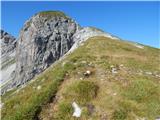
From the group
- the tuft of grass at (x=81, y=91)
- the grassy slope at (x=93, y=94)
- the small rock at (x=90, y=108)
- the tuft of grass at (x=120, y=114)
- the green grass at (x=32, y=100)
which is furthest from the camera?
the tuft of grass at (x=81, y=91)

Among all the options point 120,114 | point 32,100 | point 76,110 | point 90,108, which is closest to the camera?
point 120,114

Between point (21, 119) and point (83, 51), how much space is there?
18139 millimetres

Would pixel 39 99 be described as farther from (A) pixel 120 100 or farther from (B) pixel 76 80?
(A) pixel 120 100

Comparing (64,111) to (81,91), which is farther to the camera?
(81,91)

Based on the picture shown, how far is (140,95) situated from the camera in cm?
2428

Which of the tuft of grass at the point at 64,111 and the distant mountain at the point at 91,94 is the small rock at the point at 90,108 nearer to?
the distant mountain at the point at 91,94

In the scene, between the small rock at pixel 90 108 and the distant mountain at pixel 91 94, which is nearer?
the distant mountain at pixel 91 94

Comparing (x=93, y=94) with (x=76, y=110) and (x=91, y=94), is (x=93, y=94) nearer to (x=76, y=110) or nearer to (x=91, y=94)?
(x=91, y=94)

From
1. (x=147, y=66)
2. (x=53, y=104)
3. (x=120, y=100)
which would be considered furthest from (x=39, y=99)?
(x=147, y=66)

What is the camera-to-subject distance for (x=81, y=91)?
987 inches

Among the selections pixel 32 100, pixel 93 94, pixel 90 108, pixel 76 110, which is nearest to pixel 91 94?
pixel 93 94

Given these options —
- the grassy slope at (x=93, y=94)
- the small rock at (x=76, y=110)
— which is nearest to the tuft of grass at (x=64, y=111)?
the grassy slope at (x=93, y=94)

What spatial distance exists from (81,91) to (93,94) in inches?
45.4

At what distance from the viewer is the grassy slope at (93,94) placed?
22542 mm
